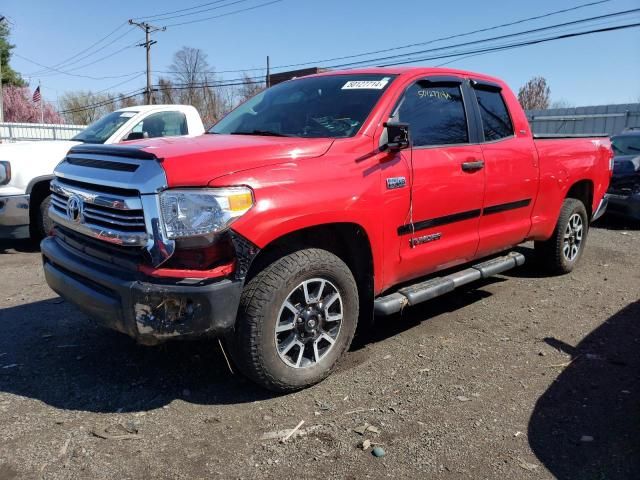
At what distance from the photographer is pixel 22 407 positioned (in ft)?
10.5

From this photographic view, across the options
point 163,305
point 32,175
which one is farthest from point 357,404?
point 32,175

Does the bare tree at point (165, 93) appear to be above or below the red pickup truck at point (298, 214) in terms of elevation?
above

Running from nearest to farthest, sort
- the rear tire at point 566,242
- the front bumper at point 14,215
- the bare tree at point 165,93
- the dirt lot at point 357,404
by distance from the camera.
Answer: the dirt lot at point 357,404 < the rear tire at point 566,242 < the front bumper at point 14,215 < the bare tree at point 165,93

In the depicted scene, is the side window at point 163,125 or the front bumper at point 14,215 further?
the side window at point 163,125

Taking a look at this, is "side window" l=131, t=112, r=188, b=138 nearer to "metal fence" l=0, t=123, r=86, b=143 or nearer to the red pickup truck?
the red pickup truck

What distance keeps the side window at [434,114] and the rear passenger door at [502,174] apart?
0.83ft

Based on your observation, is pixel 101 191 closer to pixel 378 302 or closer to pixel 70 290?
pixel 70 290

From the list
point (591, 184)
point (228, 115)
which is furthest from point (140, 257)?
point (591, 184)

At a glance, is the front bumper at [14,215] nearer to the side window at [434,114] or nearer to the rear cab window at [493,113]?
the side window at [434,114]

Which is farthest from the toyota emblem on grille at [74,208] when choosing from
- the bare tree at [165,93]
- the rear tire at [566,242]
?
the bare tree at [165,93]

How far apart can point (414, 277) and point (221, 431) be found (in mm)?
1854

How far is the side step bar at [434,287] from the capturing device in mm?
3764

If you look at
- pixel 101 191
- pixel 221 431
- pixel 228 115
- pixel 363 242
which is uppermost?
pixel 228 115

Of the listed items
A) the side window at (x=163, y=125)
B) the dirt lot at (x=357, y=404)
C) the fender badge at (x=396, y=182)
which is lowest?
the dirt lot at (x=357, y=404)
